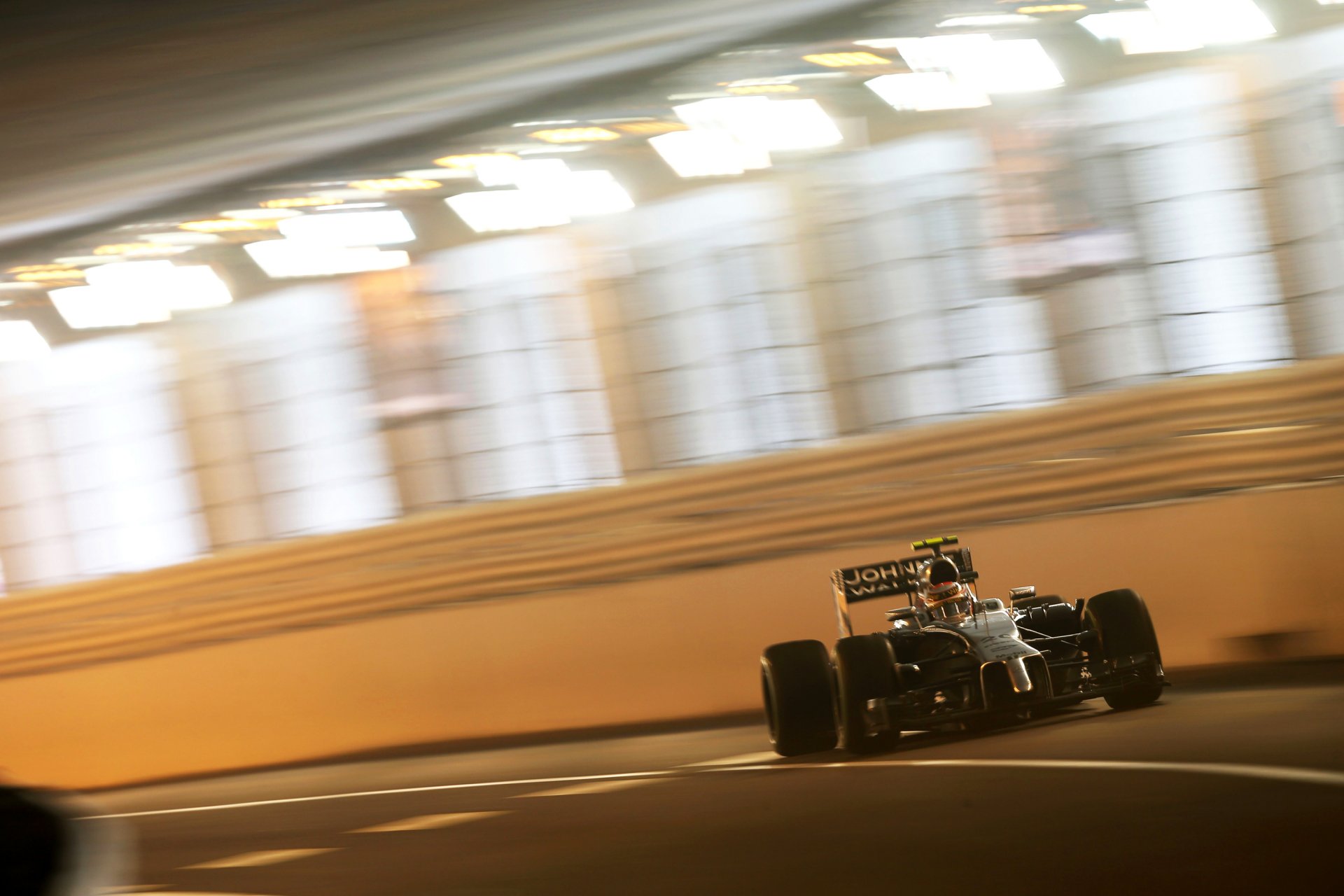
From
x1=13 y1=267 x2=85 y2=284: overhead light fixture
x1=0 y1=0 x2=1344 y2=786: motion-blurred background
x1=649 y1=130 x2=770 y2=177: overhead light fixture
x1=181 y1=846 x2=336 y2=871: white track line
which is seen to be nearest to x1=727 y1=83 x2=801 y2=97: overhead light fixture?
x1=0 y1=0 x2=1344 y2=786: motion-blurred background

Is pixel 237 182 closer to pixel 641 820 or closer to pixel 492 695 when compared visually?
pixel 492 695

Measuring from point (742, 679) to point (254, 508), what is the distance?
21.8 feet

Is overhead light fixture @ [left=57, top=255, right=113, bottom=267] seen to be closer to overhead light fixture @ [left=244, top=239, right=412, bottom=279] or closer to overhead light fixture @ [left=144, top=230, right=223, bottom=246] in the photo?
overhead light fixture @ [left=144, top=230, right=223, bottom=246]

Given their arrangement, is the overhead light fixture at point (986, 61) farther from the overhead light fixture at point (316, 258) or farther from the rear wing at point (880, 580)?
the overhead light fixture at point (316, 258)

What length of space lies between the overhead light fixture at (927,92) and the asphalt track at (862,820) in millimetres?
5630

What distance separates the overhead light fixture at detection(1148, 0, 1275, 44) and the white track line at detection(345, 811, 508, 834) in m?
8.17

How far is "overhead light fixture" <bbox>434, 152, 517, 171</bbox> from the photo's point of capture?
16.4 meters

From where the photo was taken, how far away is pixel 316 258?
696 inches

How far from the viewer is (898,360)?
49.0 ft

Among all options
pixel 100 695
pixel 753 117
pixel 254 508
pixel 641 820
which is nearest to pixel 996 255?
pixel 753 117

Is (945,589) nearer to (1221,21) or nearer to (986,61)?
(986,61)

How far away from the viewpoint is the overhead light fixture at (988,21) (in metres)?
13.9

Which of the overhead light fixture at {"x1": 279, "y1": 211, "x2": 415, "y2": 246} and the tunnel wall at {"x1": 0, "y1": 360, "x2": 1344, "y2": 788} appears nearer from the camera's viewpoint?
the tunnel wall at {"x1": 0, "y1": 360, "x2": 1344, "y2": 788}

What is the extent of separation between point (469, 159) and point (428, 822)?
310 inches
